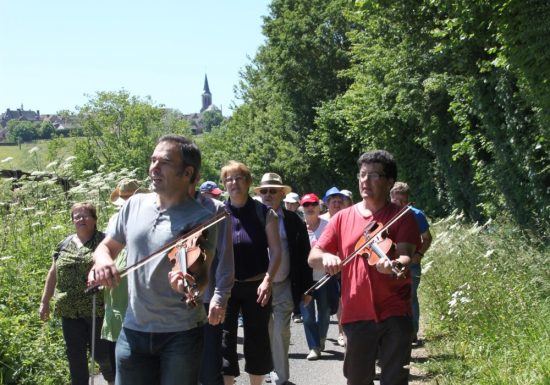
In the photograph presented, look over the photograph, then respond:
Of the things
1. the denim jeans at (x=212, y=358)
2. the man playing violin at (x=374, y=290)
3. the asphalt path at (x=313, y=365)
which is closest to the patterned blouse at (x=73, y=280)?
the denim jeans at (x=212, y=358)

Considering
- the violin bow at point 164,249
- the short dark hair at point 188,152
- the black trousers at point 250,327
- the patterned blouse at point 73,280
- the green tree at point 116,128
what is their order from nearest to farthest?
the violin bow at point 164,249
the short dark hair at point 188,152
the black trousers at point 250,327
the patterned blouse at point 73,280
the green tree at point 116,128

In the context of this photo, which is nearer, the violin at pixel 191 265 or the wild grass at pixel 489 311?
the violin at pixel 191 265

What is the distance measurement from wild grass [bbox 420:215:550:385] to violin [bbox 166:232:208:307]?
261cm

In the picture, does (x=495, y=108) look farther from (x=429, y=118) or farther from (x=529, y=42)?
(x=429, y=118)

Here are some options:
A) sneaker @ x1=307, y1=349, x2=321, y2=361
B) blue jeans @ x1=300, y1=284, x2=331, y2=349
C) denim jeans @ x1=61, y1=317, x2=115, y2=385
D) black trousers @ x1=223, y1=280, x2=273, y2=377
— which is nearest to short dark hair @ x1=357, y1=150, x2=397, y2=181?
black trousers @ x1=223, y1=280, x2=273, y2=377

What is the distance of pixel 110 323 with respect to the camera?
673cm

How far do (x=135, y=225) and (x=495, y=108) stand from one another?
1276 centimetres

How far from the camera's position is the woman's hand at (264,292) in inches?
276

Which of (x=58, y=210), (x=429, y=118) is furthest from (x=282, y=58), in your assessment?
(x=58, y=210)

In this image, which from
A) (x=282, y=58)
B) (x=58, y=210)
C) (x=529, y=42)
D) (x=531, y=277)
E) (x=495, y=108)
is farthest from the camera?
(x=282, y=58)

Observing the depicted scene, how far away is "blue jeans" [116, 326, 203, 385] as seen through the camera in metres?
4.58

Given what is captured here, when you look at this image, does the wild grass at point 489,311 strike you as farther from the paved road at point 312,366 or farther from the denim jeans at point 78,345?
the denim jeans at point 78,345

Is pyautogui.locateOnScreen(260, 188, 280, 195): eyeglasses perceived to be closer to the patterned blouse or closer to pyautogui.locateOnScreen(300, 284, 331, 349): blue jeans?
the patterned blouse

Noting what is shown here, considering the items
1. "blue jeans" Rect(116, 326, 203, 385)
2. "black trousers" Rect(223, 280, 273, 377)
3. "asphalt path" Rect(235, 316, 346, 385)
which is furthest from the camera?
"asphalt path" Rect(235, 316, 346, 385)
